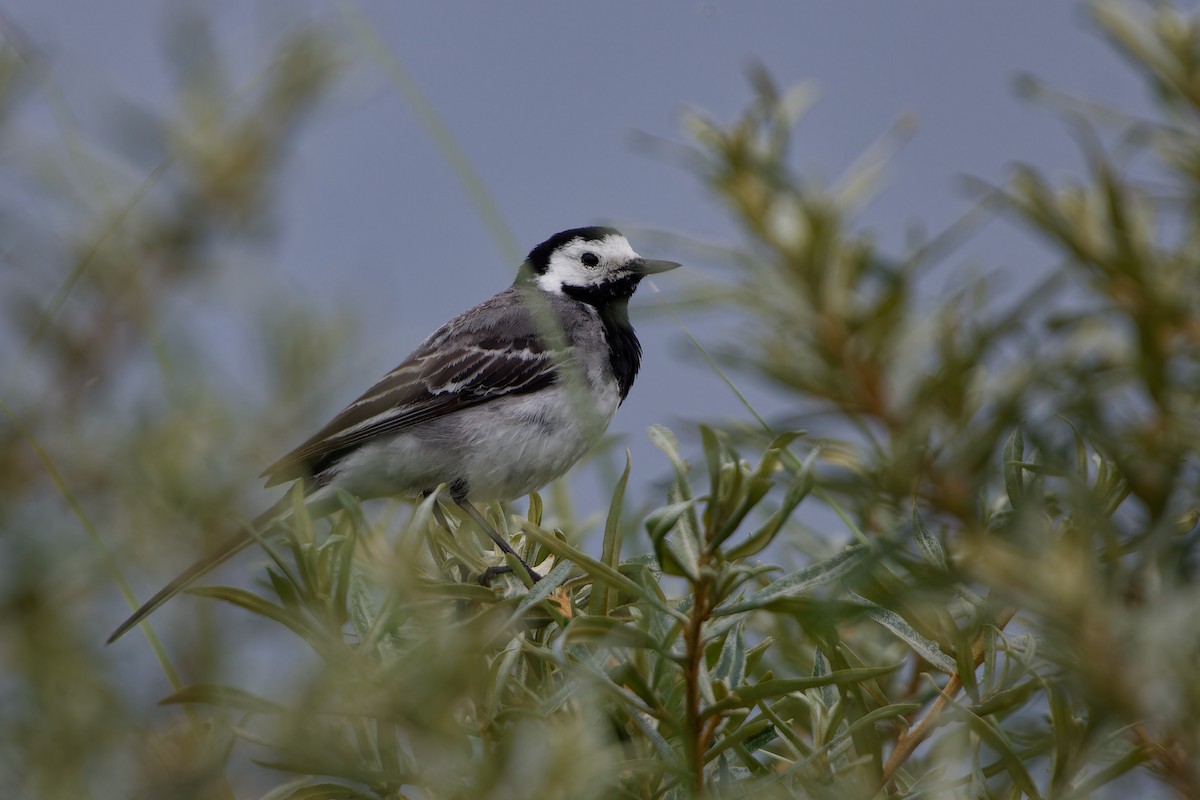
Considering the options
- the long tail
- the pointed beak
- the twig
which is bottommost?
the twig

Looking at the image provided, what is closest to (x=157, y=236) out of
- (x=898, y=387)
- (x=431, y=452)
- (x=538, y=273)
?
(x=898, y=387)

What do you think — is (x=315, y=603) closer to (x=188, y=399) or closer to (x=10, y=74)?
(x=188, y=399)

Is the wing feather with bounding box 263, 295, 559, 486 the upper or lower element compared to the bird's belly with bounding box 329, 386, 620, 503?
upper

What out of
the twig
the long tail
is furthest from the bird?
the long tail

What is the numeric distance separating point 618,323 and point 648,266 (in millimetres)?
368

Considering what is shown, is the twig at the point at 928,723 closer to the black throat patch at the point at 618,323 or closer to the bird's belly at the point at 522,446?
the bird's belly at the point at 522,446

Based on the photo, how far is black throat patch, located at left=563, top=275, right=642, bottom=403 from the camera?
17.1 ft

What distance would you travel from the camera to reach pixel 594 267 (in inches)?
231

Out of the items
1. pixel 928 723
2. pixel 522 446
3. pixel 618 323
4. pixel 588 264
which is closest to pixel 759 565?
pixel 928 723

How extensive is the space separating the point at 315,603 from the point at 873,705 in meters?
0.89

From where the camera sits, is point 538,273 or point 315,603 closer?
point 315,603

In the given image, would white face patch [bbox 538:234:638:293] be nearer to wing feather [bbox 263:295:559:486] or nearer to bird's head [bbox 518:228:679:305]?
bird's head [bbox 518:228:679:305]

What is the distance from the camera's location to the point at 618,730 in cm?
165

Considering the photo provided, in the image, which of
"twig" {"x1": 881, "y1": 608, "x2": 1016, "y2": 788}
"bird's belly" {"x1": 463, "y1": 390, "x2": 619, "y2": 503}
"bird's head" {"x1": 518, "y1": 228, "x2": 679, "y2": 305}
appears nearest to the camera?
"twig" {"x1": 881, "y1": 608, "x2": 1016, "y2": 788}
